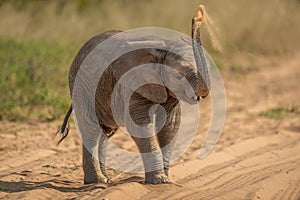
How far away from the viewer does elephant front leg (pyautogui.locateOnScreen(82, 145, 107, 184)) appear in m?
6.57

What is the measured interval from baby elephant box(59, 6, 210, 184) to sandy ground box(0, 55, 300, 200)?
0.26 metres

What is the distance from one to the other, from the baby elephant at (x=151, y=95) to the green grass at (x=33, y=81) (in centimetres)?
319

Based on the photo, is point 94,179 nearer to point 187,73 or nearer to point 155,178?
point 155,178

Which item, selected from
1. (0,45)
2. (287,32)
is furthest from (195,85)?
(287,32)

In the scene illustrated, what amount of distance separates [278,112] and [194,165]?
338 centimetres

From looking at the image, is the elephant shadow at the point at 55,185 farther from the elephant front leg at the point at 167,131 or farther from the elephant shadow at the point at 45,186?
the elephant front leg at the point at 167,131

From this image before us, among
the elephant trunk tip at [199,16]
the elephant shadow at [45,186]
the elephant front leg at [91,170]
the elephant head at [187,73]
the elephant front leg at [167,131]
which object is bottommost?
the elephant shadow at [45,186]

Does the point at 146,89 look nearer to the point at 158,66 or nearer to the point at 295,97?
the point at 158,66

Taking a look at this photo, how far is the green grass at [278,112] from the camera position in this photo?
1005 centimetres

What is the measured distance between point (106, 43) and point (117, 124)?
2.53 ft

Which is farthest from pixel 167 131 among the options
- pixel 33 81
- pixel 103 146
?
pixel 33 81

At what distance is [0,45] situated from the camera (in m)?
12.9

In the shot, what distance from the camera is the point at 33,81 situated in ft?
35.4

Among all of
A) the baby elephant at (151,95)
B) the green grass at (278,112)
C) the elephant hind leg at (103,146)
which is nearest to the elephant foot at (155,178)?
the baby elephant at (151,95)
